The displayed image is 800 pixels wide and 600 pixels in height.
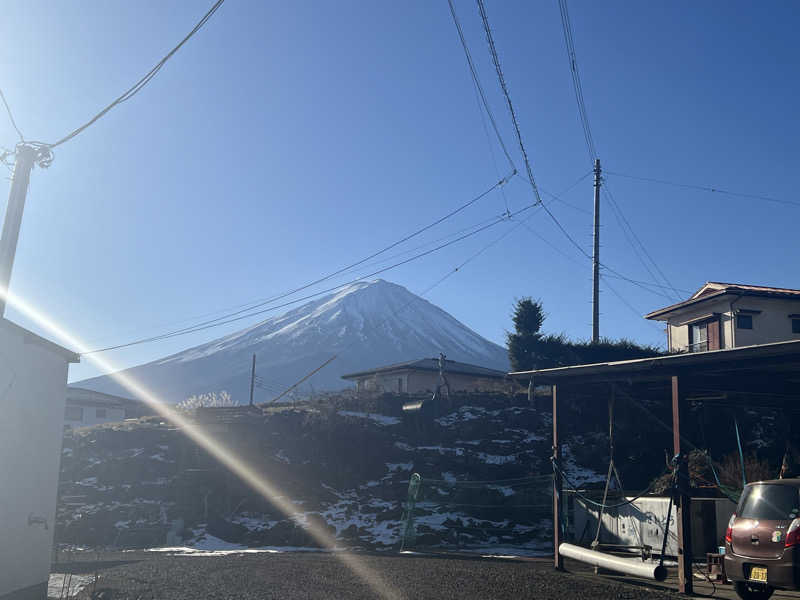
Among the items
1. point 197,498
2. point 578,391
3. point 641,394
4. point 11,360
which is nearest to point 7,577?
point 11,360

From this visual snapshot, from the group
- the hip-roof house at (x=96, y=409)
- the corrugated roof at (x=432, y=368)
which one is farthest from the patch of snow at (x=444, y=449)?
the hip-roof house at (x=96, y=409)

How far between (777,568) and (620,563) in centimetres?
318

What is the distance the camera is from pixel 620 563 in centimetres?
1250

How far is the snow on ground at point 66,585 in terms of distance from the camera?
457 inches

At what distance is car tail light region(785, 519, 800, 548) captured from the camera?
31.7 ft

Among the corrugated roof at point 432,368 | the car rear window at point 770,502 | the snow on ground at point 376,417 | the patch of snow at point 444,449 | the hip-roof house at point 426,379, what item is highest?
the corrugated roof at point 432,368

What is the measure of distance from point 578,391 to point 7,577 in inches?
479

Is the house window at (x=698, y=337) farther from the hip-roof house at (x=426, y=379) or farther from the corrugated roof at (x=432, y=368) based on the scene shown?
the corrugated roof at (x=432, y=368)

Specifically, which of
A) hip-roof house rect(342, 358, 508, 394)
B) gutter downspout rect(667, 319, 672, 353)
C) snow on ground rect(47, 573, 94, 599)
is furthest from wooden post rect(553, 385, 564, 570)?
gutter downspout rect(667, 319, 672, 353)

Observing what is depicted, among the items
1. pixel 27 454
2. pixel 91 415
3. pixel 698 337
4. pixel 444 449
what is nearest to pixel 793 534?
pixel 27 454

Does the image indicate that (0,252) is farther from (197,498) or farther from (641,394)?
(197,498)

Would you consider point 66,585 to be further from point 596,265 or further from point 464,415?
point 596,265

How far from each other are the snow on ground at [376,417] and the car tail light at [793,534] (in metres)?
23.8

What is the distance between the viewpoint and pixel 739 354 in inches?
437
